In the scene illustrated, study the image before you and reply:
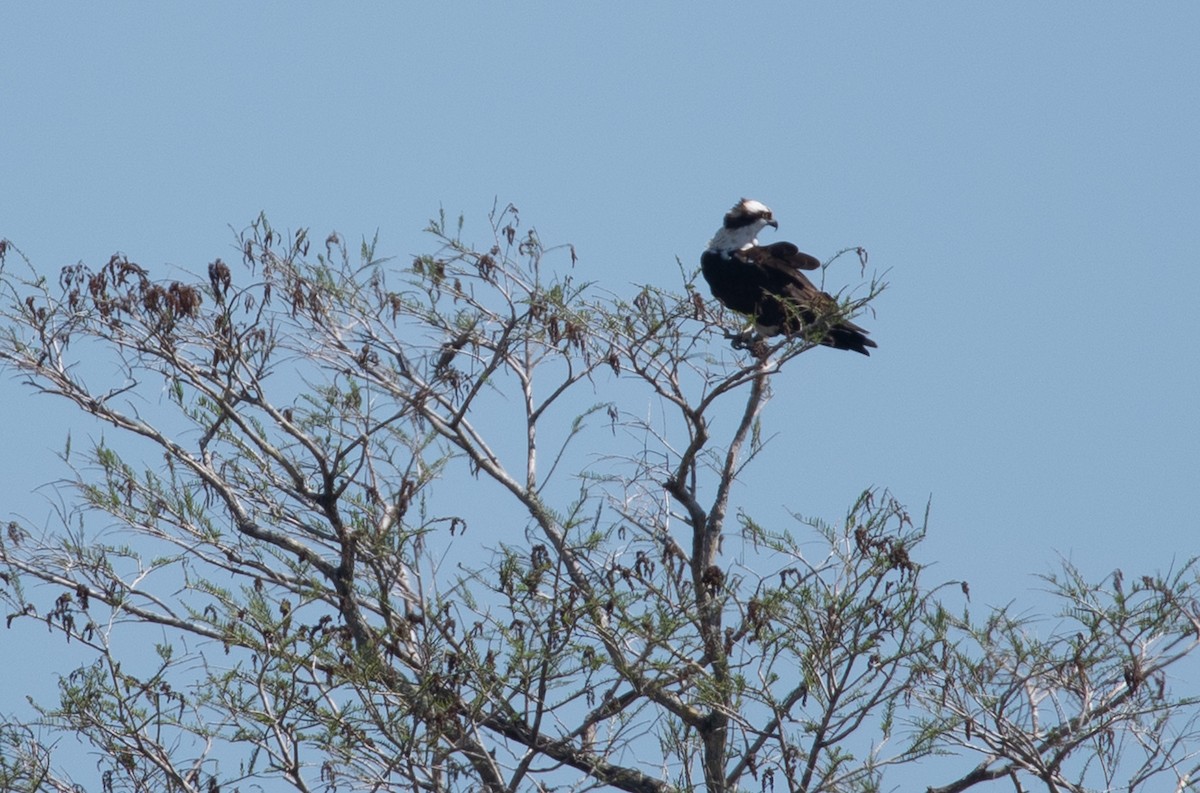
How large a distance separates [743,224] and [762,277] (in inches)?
41.6

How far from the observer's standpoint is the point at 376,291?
820cm

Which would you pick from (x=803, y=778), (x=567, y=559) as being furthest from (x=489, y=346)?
(x=803, y=778)

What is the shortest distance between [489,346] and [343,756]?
1.91 meters

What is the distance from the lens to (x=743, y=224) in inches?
394

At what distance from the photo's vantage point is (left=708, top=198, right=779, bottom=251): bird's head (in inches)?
387

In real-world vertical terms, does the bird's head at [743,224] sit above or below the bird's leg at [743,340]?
above

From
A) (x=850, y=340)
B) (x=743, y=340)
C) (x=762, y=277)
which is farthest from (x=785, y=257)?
(x=743, y=340)

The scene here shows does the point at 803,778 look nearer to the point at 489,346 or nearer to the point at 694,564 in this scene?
the point at 694,564

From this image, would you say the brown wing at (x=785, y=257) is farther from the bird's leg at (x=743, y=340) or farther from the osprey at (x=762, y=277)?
the bird's leg at (x=743, y=340)

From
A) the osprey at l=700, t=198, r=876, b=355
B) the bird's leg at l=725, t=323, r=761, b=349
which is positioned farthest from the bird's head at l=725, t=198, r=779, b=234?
the bird's leg at l=725, t=323, r=761, b=349

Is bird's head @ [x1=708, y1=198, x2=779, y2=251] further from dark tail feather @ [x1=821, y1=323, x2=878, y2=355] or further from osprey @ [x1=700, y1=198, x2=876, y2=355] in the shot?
dark tail feather @ [x1=821, y1=323, x2=878, y2=355]

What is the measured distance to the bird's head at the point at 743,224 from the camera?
982cm

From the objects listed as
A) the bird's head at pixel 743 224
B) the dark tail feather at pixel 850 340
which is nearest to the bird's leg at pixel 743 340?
the dark tail feather at pixel 850 340

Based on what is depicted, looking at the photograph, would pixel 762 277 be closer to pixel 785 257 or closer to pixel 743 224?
pixel 785 257
